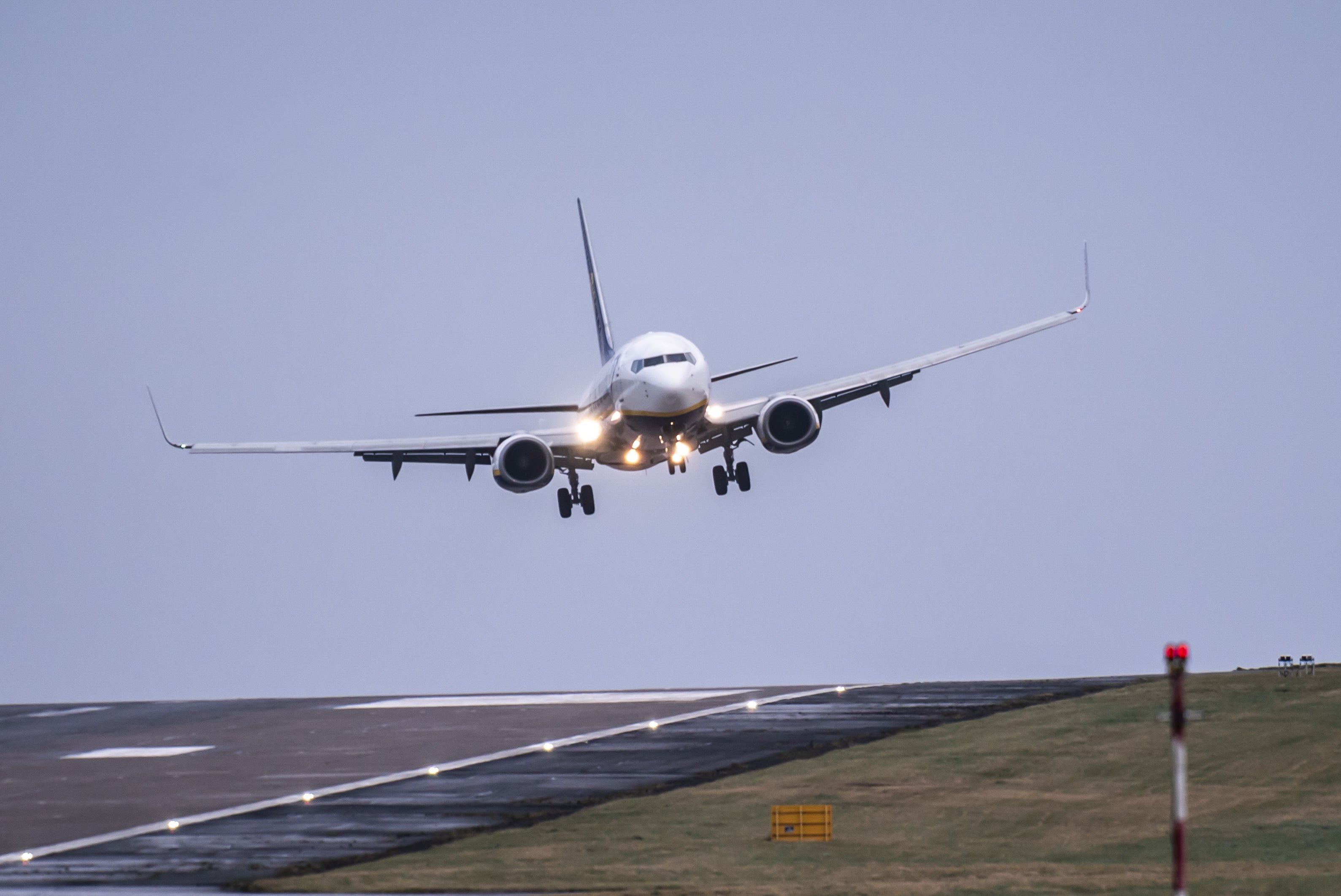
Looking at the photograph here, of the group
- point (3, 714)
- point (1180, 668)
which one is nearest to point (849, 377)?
point (1180, 668)

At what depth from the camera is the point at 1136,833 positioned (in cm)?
3575

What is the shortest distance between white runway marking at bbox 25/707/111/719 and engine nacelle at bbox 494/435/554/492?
43127mm

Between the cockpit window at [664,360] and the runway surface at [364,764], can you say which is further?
the cockpit window at [664,360]

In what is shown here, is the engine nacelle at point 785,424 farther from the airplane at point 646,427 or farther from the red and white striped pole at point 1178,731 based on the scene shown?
the red and white striped pole at point 1178,731

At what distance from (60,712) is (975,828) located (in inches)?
2602

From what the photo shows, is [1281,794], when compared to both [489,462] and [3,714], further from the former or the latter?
[3,714]

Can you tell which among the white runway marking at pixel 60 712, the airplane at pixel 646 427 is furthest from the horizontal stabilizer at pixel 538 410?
the white runway marking at pixel 60 712

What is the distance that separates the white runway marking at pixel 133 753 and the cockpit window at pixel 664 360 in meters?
25.2

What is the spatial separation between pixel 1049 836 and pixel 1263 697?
968 inches

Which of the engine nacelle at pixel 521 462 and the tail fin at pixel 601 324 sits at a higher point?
the tail fin at pixel 601 324

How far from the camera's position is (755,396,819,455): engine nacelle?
173 ft

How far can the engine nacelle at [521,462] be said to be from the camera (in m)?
53.9

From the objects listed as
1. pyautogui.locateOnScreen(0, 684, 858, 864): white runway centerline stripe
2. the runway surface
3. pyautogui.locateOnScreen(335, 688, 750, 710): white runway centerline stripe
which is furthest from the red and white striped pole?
pyautogui.locateOnScreen(335, 688, 750, 710): white runway centerline stripe

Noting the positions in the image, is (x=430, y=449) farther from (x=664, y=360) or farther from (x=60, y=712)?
(x=60, y=712)
